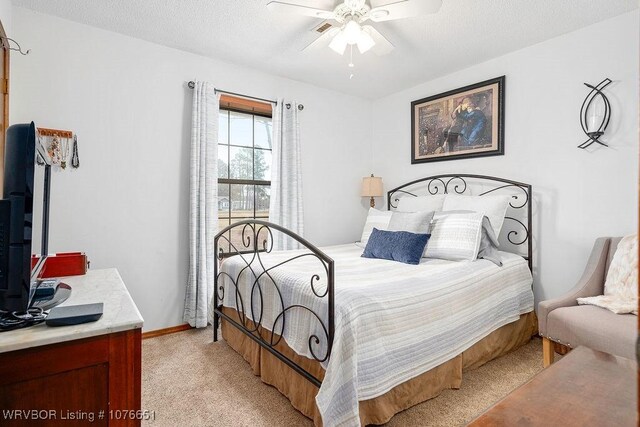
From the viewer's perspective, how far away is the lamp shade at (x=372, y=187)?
13.3 ft

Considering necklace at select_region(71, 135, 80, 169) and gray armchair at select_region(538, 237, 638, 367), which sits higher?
necklace at select_region(71, 135, 80, 169)

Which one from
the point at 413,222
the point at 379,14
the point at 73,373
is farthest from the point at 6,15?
the point at 413,222

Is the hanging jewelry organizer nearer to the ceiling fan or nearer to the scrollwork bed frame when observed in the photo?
the scrollwork bed frame

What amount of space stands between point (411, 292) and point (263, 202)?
227cm

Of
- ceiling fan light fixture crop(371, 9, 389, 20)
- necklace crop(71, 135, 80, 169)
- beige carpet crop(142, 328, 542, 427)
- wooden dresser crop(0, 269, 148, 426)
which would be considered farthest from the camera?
necklace crop(71, 135, 80, 169)

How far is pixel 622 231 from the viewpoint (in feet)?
7.78

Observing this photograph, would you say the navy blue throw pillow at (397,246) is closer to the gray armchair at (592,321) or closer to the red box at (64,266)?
the gray armchair at (592,321)

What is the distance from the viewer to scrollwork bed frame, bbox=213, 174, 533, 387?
64.0 inches

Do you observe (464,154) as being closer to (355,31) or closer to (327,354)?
(355,31)

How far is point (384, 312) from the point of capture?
1576 millimetres

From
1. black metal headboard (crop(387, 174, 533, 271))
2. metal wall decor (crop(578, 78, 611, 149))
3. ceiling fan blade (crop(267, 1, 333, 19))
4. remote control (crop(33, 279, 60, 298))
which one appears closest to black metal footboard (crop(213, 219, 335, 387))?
remote control (crop(33, 279, 60, 298))

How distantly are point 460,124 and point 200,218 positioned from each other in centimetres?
281

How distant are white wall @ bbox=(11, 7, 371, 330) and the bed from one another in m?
0.67

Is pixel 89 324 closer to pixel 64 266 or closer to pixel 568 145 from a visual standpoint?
pixel 64 266
